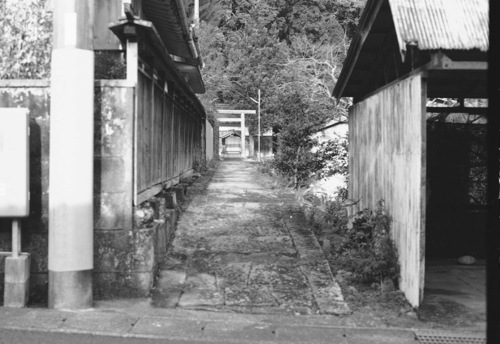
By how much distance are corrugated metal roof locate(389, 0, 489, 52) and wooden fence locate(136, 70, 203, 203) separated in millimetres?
3408

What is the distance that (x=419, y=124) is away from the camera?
5.85 meters

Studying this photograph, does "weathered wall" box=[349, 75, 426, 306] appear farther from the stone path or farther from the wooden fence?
the wooden fence

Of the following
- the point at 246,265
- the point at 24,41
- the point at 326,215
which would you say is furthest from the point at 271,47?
the point at 246,265

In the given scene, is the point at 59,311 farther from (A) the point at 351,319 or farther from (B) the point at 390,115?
(B) the point at 390,115

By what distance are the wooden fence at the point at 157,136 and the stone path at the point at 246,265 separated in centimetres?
107

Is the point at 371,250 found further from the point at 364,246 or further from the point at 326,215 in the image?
the point at 326,215

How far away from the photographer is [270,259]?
307 inches

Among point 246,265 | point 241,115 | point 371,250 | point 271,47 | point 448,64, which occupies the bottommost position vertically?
point 246,265

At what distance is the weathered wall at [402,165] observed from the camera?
5816mm

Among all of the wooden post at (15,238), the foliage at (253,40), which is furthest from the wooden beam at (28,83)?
the foliage at (253,40)

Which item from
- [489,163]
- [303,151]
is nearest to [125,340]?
[489,163]

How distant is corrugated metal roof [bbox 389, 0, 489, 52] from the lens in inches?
219

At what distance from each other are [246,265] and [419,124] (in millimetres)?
3259

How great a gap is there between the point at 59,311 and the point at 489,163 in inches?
196
